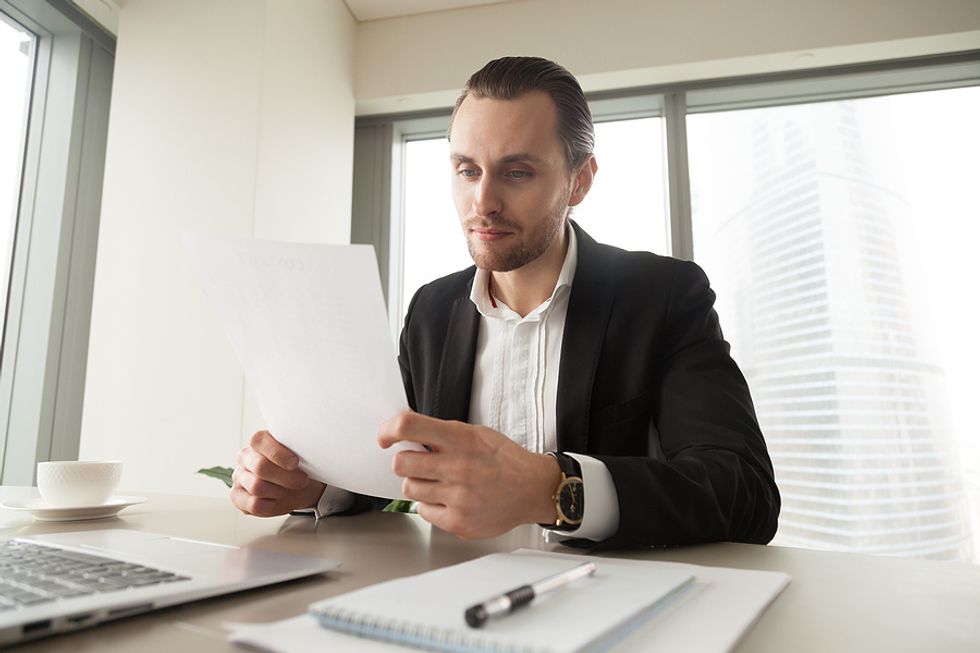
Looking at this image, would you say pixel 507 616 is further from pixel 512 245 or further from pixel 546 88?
pixel 546 88

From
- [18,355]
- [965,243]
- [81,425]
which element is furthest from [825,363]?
[18,355]

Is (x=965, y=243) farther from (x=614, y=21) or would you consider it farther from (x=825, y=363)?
(x=614, y=21)

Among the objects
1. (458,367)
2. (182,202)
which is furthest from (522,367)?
(182,202)

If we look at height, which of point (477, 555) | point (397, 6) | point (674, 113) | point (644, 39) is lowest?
point (477, 555)

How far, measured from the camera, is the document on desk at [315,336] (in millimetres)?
574

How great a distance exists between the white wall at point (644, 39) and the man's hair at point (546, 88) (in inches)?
60.4

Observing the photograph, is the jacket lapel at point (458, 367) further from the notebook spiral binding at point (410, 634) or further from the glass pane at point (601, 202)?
the glass pane at point (601, 202)

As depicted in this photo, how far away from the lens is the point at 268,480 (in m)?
0.87

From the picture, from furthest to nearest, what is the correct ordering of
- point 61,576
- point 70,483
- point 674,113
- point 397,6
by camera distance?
point 397,6, point 674,113, point 70,483, point 61,576

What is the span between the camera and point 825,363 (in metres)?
2.62

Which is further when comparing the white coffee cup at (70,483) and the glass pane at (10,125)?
the glass pane at (10,125)

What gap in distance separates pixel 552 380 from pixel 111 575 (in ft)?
3.05

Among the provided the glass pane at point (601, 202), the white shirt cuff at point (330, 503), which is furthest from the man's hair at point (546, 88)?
the glass pane at point (601, 202)

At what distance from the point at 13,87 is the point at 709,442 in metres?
2.71
